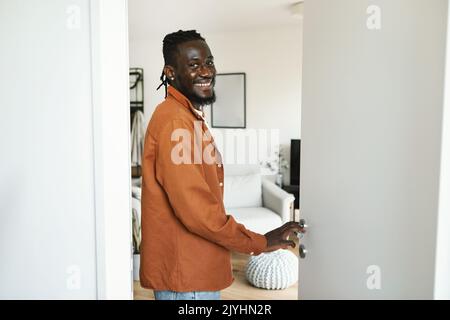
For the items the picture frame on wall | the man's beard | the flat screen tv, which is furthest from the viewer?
the picture frame on wall

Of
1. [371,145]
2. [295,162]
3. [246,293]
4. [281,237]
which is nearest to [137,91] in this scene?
[295,162]

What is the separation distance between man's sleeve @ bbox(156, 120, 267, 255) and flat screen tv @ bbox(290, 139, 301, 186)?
11.0ft

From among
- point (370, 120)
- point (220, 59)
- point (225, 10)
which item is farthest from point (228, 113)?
point (370, 120)

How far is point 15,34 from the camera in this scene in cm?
99

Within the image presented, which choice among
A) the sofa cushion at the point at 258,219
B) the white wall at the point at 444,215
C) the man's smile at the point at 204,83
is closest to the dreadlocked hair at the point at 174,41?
the man's smile at the point at 204,83

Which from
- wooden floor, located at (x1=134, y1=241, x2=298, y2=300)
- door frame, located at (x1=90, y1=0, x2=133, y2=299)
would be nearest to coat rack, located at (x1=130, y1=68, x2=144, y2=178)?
wooden floor, located at (x1=134, y1=241, x2=298, y2=300)

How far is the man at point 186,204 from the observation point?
1.25 metres

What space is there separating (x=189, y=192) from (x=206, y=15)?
3179 millimetres

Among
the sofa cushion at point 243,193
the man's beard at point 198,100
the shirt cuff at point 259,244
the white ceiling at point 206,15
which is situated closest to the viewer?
the shirt cuff at point 259,244

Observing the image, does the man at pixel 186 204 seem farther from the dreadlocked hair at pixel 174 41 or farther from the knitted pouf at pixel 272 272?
the knitted pouf at pixel 272 272

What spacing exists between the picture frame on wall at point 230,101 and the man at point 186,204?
3.45 meters

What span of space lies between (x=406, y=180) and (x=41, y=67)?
32.8 inches

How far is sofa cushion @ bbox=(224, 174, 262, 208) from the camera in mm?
3902

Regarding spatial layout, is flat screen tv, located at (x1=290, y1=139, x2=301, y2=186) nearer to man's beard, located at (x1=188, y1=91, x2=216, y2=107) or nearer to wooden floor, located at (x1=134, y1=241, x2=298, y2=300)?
wooden floor, located at (x1=134, y1=241, x2=298, y2=300)
